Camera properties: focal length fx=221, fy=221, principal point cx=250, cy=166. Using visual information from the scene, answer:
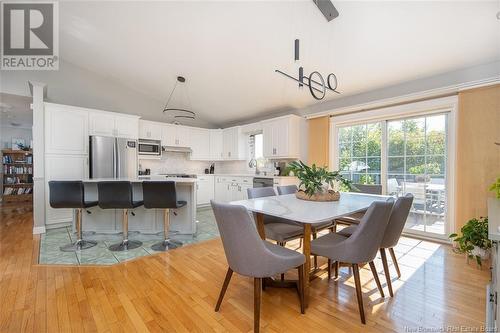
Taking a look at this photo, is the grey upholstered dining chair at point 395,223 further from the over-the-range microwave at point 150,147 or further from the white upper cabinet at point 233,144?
the over-the-range microwave at point 150,147

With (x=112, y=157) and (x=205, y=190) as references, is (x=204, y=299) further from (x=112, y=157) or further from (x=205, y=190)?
(x=205, y=190)

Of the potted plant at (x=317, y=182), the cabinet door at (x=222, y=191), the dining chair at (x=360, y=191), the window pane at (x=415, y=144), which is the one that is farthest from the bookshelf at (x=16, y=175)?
the window pane at (x=415, y=144)

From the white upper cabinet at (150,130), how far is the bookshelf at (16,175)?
4.41m

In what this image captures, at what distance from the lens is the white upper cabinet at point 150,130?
5.22 metres

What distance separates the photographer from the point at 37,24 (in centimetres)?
354

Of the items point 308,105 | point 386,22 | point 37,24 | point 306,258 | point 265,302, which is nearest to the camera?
point 306,258

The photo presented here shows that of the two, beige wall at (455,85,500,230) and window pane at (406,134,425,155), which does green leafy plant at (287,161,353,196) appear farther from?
window pane at (406,134,425,155)

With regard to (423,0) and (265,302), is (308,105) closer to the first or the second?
(423,0)

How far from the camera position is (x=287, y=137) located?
15.0 feet

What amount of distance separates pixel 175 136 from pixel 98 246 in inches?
131

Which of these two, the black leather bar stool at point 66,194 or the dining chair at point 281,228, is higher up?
the black leather bar stool at point 66,194

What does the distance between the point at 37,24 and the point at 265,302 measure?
17.0ft

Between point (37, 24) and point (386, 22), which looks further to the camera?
point (37, 24)

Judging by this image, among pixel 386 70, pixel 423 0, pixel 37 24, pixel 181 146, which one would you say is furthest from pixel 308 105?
pixel 37 24
